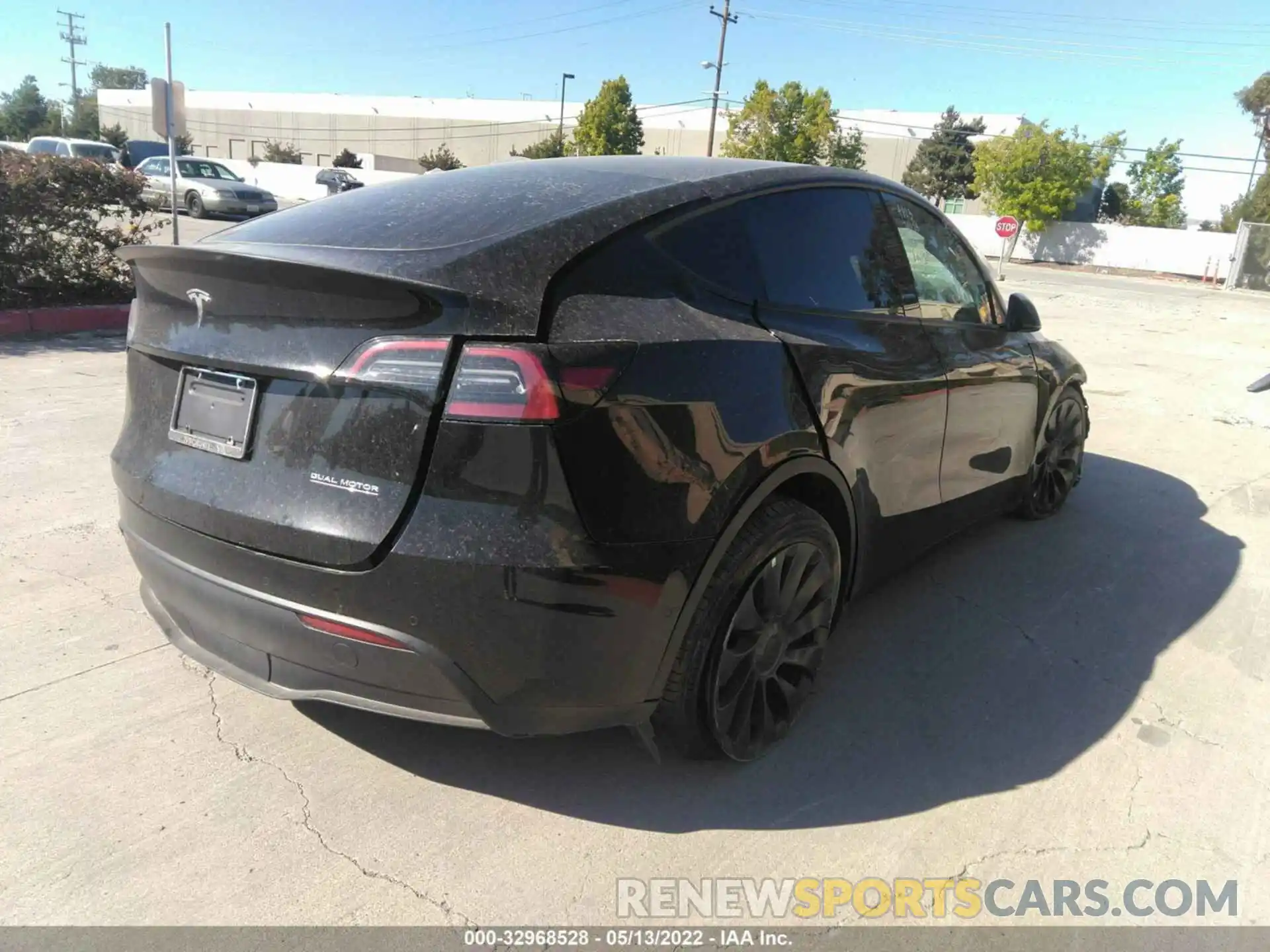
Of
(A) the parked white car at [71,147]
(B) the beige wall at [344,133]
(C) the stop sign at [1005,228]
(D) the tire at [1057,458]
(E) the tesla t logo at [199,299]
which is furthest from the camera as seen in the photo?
(B) the beige wall at [344,133]

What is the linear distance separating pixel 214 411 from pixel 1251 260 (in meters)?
42.8

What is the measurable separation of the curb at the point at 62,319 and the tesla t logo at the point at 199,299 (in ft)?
25.3

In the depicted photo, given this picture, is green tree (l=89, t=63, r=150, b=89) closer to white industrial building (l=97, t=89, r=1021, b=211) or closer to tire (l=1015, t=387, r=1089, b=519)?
white industrial building (l=97, t=89, r=1021, b=211)

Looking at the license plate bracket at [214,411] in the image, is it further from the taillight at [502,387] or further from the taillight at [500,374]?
the taillight at [502,387]

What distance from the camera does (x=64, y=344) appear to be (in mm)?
8398

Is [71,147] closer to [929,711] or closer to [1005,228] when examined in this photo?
[1005,228]

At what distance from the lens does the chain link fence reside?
1388 inches

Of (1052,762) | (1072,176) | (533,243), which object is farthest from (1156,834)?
(1072,176)

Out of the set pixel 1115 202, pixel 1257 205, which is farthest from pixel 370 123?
pixel 1257 205

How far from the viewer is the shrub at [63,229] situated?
27.6 ft

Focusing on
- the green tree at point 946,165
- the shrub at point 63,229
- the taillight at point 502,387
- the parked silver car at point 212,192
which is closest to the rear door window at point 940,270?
the taillight at point 502,387

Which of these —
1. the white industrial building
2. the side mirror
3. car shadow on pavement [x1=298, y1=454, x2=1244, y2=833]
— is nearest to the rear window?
the side mirror

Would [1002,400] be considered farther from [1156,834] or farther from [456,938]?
[456,938]

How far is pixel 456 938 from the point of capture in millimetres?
2076
